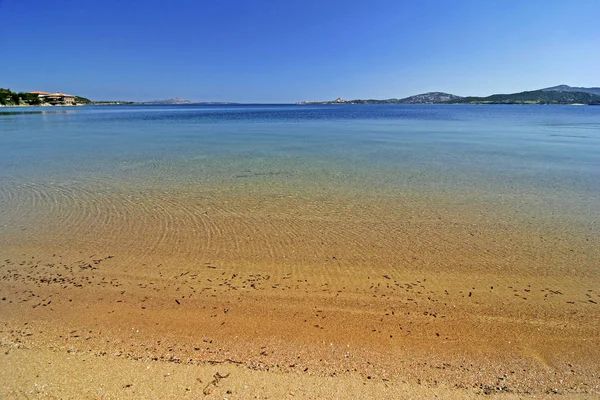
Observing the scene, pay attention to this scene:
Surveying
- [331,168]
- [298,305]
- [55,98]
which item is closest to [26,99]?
[55,98]

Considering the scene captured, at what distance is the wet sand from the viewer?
355 centimetres

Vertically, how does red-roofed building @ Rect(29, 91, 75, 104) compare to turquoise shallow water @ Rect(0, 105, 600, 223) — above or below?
above

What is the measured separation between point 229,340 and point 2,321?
9.93 feet

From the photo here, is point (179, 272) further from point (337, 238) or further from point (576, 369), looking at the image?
point (576, 369)

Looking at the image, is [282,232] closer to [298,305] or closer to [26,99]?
[298,305]

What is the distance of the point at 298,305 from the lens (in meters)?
4.89

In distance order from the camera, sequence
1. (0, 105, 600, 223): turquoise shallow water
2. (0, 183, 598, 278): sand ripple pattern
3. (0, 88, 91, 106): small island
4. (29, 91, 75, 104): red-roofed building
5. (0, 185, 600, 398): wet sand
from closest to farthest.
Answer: (0, 185, 600, 398): wet sand < (0, 183, 598, 278): sand ripple pattern < (0, 105, 600, 223): turquoise shallow water < (0, 88, 91, 106): small island < (29, 91, 75, 104): red-roofed building

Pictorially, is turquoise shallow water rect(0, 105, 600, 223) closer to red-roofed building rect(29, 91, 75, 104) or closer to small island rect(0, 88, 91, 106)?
small island rect(0, 88, 91, 106)

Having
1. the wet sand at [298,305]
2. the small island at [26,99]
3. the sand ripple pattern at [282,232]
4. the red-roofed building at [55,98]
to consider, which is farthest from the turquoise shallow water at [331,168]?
the red-roofed building at [55,98]

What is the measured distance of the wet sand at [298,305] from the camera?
3551mm

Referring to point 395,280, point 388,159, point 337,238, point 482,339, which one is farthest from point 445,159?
point 482,339

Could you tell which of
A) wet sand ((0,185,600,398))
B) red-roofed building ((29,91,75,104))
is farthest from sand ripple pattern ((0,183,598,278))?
red-roofed building ((29,91,75,104))

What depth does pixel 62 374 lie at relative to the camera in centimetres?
357

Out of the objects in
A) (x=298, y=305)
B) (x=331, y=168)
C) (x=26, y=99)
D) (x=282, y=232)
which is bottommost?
(x=298, y=305)
